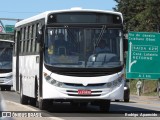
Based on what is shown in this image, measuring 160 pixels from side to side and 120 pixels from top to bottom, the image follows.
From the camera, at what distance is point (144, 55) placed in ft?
131

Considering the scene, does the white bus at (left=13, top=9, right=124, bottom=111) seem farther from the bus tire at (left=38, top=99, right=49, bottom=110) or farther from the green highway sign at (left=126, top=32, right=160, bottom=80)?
the green highway sign at (left=126, top=32, right=160, bottom=80)

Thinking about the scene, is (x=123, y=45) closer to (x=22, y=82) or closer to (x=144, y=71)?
(x=22, y=82)

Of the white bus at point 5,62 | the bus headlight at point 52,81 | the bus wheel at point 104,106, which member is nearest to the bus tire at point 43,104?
the bus headlight at point 52,81

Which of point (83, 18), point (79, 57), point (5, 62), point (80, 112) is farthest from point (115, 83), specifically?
point (5, 62)

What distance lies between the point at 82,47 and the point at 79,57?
13.9 inches

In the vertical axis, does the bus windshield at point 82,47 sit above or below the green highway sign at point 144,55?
above

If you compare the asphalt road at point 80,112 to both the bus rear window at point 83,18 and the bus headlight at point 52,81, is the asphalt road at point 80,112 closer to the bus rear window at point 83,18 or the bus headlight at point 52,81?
the bus headlight at point 52,81

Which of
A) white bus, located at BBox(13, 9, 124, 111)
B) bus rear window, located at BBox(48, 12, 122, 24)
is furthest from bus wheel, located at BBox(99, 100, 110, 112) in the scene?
A: bus rear window, located at BBox(48, 12, 122, 24)

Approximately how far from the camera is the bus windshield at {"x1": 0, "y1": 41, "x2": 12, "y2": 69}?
39.0 m

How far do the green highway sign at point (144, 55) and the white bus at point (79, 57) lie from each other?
66.5ft

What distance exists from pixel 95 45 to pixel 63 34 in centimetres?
115

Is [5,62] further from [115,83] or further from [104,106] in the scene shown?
[115,83]

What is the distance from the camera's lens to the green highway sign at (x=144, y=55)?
39344 mm

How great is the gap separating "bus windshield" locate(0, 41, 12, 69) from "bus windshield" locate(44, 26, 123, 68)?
20.3 meters
